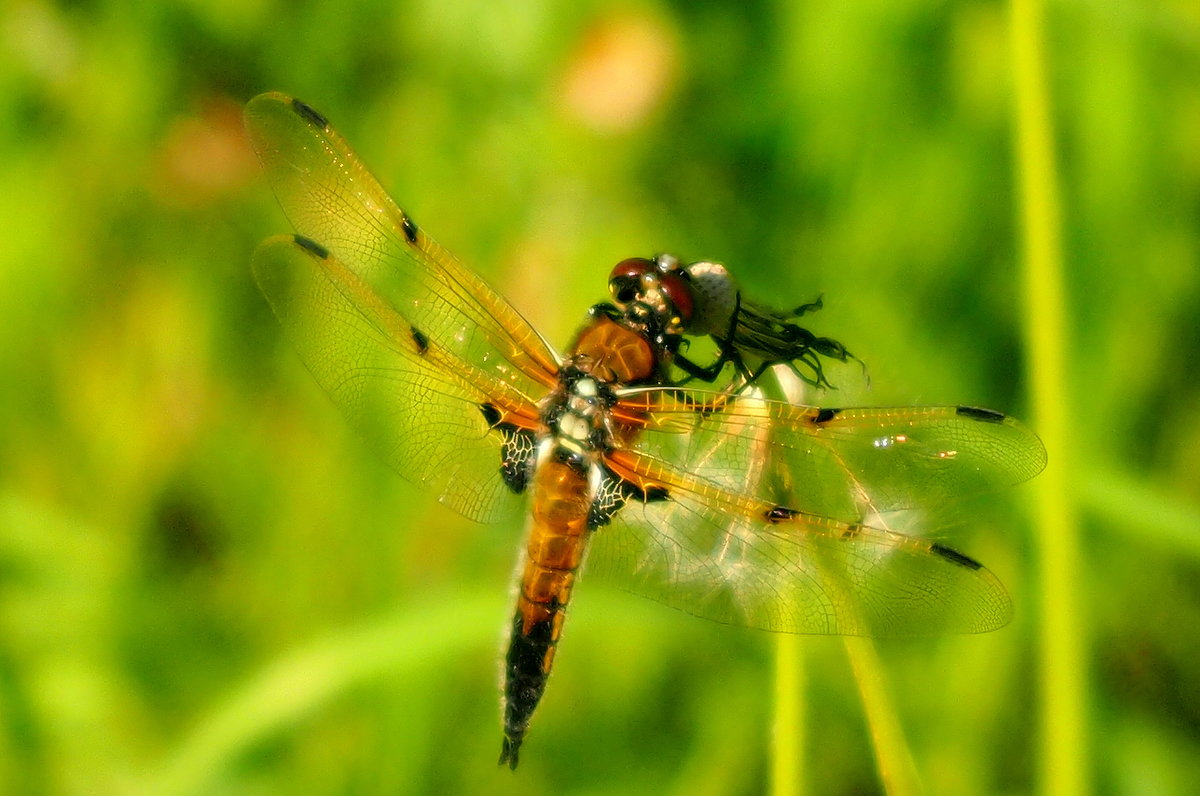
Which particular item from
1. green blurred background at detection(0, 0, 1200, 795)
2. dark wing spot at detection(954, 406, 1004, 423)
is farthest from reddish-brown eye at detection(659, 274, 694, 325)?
green blurred background at detection(0, 0, 1200, 795)

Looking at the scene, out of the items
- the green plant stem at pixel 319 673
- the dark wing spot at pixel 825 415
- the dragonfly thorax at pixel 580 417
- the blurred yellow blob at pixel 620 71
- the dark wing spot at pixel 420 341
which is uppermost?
the blurred yellow blob at pixel 620 71

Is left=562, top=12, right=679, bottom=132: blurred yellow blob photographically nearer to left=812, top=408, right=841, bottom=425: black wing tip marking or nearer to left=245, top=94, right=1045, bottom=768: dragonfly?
left=245, top=94, right=1045, bottom=768: dragonfly

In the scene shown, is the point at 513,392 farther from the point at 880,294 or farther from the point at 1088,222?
the point at 1088,222

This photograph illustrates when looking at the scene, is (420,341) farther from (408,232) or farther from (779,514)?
(779,514)

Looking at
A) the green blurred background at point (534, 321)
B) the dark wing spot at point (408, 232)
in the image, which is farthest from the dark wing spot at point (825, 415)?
the dark wing spot at point (408, 232)

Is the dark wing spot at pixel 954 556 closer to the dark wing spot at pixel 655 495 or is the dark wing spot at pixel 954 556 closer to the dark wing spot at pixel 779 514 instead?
the dark wing spot at pixel 779 514

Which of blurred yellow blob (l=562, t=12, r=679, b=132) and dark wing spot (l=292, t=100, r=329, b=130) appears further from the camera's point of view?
blurred yellow blob (l=562, t=12, r=679, b=132)

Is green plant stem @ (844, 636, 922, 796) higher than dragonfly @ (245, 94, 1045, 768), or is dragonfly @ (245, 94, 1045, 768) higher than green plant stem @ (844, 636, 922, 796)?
dragonfly @ (245, 94, 1045, 768)
